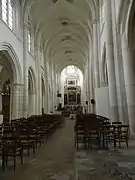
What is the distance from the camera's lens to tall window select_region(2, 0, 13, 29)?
49.9ft

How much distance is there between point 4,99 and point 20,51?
31.5 ft

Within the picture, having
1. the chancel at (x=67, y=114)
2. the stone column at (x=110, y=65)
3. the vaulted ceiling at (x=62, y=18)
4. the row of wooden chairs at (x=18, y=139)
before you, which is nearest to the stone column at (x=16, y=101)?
the chancel at (x=67, y=114)

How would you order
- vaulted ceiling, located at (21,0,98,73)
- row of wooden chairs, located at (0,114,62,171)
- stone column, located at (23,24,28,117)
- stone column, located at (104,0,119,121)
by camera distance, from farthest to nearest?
vaulted ceiling, located at (21,0,98,73)
stone column, located at (23,24,28,117)
stone column, located at (104,0,119,121)
row of wooden chairs, located at (0,114,62,171)

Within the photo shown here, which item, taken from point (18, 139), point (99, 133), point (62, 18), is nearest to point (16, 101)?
point (99, 133)

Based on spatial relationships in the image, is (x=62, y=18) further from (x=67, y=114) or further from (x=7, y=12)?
(x=67, y=114)

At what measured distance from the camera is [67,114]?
3519 cm

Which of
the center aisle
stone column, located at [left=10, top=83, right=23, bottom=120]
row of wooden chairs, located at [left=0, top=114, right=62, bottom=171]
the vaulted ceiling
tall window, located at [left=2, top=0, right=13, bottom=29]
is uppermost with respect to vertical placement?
the vaulted ceiling

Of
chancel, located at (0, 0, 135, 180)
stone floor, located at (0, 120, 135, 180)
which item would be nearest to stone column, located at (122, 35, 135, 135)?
chancel, located at (0, 0, 135, 180)

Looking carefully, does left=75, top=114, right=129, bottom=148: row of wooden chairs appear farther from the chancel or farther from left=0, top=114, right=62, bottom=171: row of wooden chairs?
left=0, top=114, right=62, bottom=171: row of wooden chairs

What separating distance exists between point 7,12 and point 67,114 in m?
22.9

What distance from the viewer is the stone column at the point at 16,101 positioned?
1699cm

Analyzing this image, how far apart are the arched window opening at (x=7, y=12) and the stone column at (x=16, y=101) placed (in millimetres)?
5424

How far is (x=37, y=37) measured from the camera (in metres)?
25.5

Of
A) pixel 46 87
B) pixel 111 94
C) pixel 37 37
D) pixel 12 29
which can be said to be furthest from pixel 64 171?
pixel 46 87
